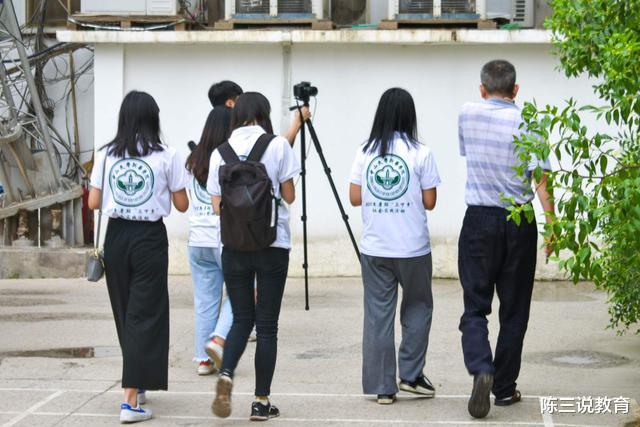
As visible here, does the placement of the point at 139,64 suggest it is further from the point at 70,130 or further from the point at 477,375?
the point at 477,375

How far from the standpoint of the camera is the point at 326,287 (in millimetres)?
12695

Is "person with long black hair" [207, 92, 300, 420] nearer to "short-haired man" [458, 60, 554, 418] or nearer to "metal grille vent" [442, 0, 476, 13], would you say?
"short-haired man" [458, 60, 554, 418]

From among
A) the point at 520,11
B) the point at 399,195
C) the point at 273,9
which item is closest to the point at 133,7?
the point at 273,9

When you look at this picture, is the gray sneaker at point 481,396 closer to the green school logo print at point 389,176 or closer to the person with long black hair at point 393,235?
the person with long black hair at point 393,235

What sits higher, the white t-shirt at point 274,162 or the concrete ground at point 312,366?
the white t-shirt at point 274,162

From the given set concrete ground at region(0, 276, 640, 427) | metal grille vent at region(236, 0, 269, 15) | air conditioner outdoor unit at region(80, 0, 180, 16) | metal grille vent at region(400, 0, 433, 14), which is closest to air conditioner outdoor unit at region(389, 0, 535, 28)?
metal grille vent at region(400, 0, 433, 14)

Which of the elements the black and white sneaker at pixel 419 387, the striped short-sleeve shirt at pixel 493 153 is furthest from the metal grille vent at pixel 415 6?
the black and white sneaker at pixel 419 387

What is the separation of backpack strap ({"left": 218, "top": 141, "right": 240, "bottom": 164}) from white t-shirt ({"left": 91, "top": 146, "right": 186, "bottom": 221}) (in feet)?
0.98

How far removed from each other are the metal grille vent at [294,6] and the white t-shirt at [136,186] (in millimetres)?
6723

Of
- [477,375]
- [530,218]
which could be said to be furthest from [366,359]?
[530,218]

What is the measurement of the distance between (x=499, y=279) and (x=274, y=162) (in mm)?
1458

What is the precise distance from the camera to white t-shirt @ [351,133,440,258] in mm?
7098

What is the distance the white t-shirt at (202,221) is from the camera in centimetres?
815

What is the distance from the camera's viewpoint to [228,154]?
22.3ft
